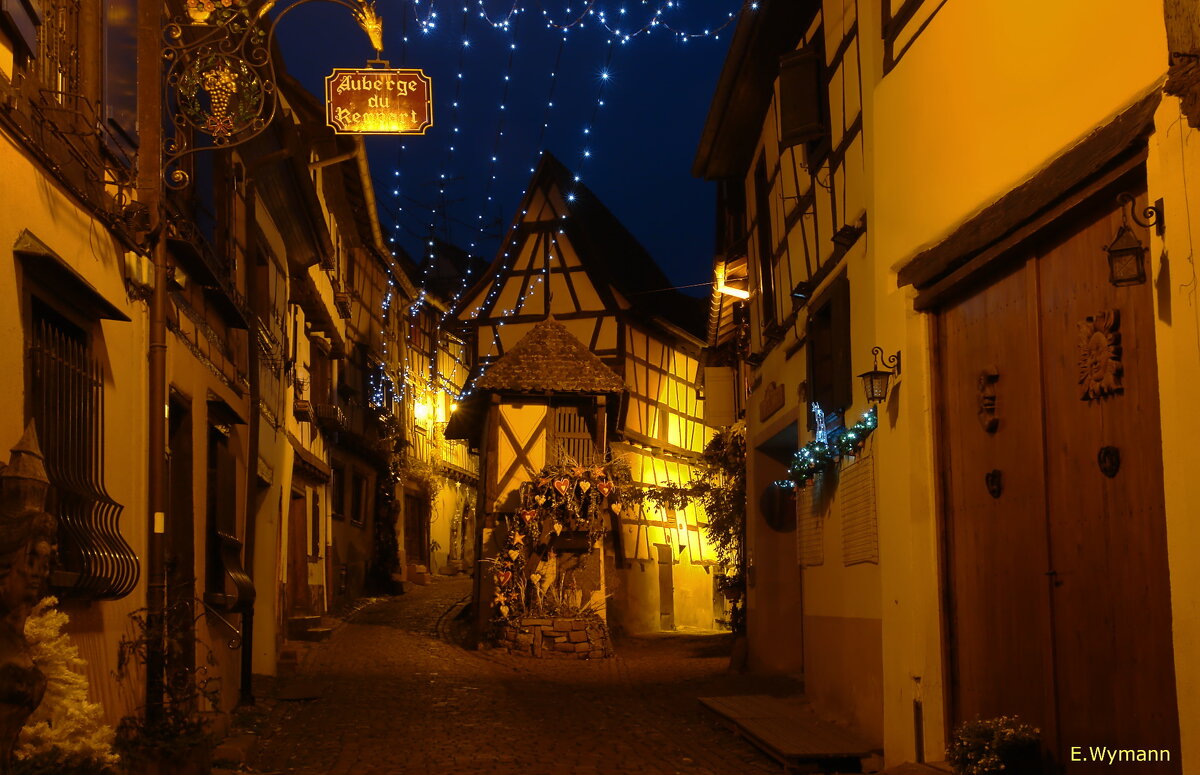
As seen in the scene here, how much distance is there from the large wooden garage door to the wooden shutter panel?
3907 mm

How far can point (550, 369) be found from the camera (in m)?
19.2

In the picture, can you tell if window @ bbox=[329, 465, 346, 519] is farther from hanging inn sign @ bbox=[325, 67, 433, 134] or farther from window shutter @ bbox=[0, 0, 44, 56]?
window shutter @ bbox=[0, 0, 44, 56]

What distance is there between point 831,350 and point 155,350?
5517 mm

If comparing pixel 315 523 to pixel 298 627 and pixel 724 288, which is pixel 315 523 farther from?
pixel 724 288

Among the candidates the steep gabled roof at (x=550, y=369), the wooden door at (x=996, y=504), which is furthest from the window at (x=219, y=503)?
the steep gabled roof at (x=550, y=369)

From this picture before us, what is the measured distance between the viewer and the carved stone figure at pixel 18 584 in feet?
14.1

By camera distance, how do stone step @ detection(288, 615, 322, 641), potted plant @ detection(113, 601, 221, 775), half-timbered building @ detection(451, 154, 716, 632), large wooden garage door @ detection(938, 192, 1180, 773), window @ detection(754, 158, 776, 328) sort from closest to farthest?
1. large wooden garage door @ detection(938, 192, 1180, 773)
2. potted plant @ detection(113, 601, 221, 775)
3. window @ detection(754, 158, 776, 328)
4. stone step @ detection(288, 615, 322, 641)
5. half-timbered building @ detection(451, 154, 716, 632)

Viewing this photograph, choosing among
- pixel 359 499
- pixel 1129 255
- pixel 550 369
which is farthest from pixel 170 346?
pixel 359 499

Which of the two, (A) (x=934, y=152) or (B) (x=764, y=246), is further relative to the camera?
(B) (x=764, y=246)

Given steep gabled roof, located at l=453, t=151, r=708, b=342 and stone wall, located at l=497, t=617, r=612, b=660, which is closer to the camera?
stone wall, located at l=497, t=617, r=612, b=660

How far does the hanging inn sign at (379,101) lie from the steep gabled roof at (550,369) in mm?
9225

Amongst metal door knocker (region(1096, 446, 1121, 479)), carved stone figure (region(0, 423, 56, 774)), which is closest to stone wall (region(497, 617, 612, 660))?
metal door knocker (region(1096, 446, 1121, 479))

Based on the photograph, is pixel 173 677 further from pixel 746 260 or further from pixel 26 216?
pixel 746 260

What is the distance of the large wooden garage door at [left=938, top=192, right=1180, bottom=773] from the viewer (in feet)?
17.1
